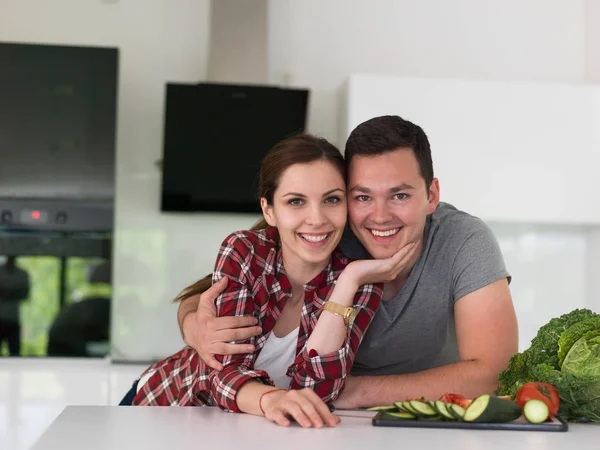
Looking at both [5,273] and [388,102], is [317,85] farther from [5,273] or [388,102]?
[5,273]

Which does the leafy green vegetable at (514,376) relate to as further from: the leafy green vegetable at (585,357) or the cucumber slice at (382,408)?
the cucumber slice at (382,408)

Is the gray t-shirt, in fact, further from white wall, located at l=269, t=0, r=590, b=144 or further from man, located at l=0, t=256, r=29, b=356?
man, located at l=0, t=256, r=29, b=356

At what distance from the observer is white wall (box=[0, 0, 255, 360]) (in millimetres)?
3920

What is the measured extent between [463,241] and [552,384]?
591 millimetres

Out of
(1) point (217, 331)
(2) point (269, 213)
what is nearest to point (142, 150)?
(2) point (269, 213)

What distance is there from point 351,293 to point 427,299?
306 millimetres

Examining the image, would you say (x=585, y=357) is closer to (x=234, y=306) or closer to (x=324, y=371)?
(x=324, y=371)

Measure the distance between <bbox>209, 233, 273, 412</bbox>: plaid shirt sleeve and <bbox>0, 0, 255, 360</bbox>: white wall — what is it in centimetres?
195

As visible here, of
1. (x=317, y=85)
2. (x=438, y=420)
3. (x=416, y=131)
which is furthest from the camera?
(x=317, y=85)

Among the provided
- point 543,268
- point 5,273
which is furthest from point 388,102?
point 5,273

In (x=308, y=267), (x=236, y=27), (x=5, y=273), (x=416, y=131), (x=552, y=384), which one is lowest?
(x=5, y=273)

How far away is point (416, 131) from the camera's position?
213cm

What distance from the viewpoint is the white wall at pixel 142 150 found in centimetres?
392

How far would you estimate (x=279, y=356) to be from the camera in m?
1.98
